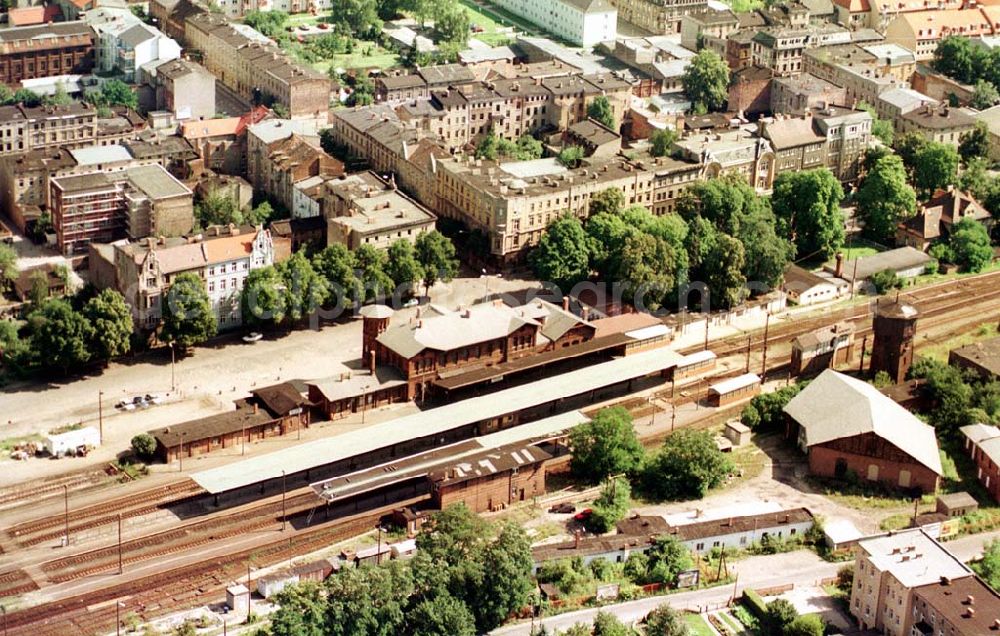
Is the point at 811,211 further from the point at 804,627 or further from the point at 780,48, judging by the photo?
the point at 804,627

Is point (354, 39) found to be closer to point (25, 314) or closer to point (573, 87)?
point (573, 87)

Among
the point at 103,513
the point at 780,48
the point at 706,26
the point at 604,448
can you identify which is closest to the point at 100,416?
the point at 103,513

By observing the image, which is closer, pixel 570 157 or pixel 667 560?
pixel 667 560

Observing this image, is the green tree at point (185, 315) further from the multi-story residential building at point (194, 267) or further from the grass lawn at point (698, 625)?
the grass lawn at point (698, 625)

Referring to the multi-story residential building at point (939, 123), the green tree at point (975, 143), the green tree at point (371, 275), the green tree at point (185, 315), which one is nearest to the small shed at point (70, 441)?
the green tree at point (185, 315)

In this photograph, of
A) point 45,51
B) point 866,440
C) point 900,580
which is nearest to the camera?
point 900,580

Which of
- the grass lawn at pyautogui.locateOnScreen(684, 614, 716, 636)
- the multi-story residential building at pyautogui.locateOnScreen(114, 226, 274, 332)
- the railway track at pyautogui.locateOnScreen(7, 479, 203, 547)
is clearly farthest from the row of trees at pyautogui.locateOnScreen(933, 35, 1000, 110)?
the railway track at pyautogui.locateOnScreen(7, 479, 203, 547)
